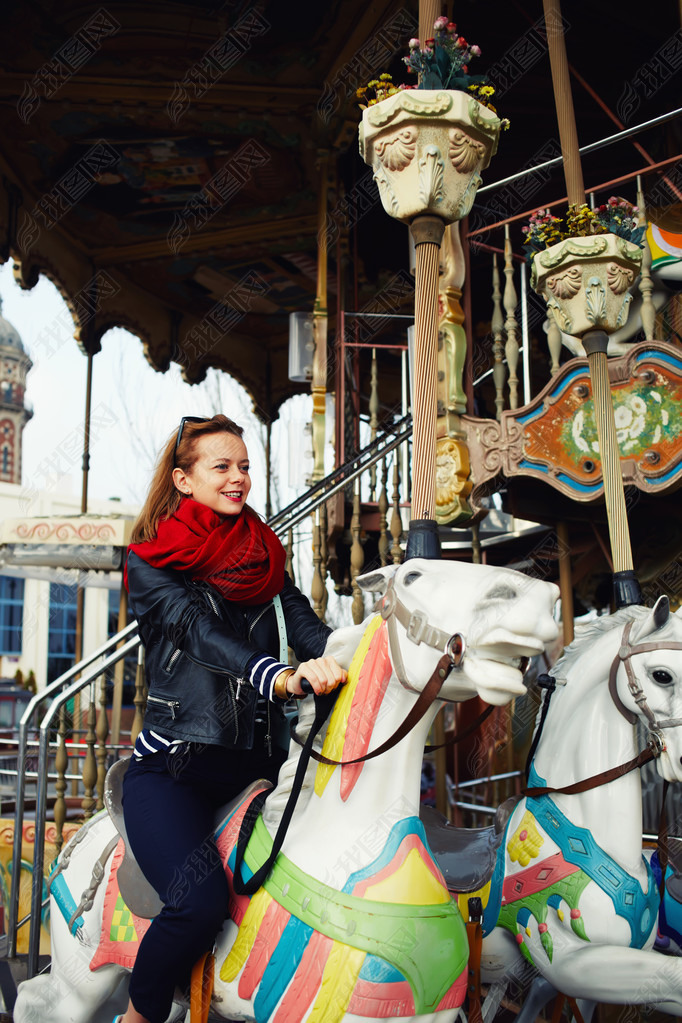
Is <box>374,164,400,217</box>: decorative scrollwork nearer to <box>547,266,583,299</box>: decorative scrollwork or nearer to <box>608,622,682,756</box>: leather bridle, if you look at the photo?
<box>547,266,583,299</box>: decorative scrollwork

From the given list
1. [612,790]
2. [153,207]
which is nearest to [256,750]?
[612,790]

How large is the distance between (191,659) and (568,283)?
2.62 metres

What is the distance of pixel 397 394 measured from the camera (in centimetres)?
1172

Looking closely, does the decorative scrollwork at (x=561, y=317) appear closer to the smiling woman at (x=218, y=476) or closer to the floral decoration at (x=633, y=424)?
the floral decoration at (x=633, y=424)

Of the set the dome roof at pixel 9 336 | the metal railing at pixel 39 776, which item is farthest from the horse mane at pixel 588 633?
the dome roof at pixel 9 336

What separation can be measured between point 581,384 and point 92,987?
3.56 meters

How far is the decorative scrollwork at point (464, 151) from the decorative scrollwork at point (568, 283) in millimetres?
1288

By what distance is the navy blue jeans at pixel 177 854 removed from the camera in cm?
189

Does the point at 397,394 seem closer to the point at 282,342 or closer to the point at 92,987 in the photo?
the point at 282,342

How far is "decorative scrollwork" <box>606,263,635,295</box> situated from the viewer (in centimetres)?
386

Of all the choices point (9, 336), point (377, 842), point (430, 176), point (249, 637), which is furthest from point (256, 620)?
point (9, 336)

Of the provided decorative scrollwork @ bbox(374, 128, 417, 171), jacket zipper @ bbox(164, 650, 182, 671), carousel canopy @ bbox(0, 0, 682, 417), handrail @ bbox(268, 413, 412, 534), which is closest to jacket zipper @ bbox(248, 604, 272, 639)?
jacket zipper @ bbox(164, 650, 182, 671)

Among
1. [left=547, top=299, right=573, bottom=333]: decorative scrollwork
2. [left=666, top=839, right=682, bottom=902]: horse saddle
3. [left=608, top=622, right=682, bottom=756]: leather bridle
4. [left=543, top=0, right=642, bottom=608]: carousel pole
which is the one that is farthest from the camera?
[left=547, top=299, right=573, bottom=333]: decorative scrollwork

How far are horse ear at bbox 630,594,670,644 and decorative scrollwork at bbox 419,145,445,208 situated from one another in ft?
4.67
